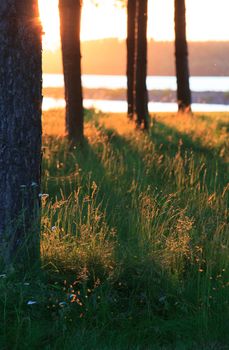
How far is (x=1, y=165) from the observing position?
5672 mm

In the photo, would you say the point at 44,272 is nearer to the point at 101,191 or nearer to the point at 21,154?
the point at 21,154

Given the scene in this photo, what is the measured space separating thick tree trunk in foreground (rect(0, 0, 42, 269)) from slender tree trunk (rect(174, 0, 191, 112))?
54.1 feet

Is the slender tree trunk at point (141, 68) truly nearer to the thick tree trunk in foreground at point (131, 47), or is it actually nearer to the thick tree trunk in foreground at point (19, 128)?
the thick tree trunk in foreground at point (131, 47)

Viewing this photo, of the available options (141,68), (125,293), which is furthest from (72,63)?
(125,293)

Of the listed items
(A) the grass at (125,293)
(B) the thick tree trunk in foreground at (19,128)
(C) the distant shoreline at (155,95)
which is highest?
(B) the thick tree trunk in foreground at (19,128)

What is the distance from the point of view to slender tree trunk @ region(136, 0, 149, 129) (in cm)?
1684

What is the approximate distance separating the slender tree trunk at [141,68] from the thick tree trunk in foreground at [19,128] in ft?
36.8

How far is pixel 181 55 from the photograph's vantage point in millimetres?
22203

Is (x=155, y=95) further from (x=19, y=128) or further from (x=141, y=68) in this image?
(x=19, y=128)

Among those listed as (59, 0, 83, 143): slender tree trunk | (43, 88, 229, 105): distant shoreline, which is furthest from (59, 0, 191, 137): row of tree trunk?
(43, 88, 229, 105): distant shoreline

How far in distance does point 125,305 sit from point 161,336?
1.47ft

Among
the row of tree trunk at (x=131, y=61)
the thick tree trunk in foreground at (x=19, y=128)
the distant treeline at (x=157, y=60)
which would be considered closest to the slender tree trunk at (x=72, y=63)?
the row of tree trunk at (x=131, y=61)

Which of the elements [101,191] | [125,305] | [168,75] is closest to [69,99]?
[101,191]

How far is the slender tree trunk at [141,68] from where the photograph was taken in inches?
663
